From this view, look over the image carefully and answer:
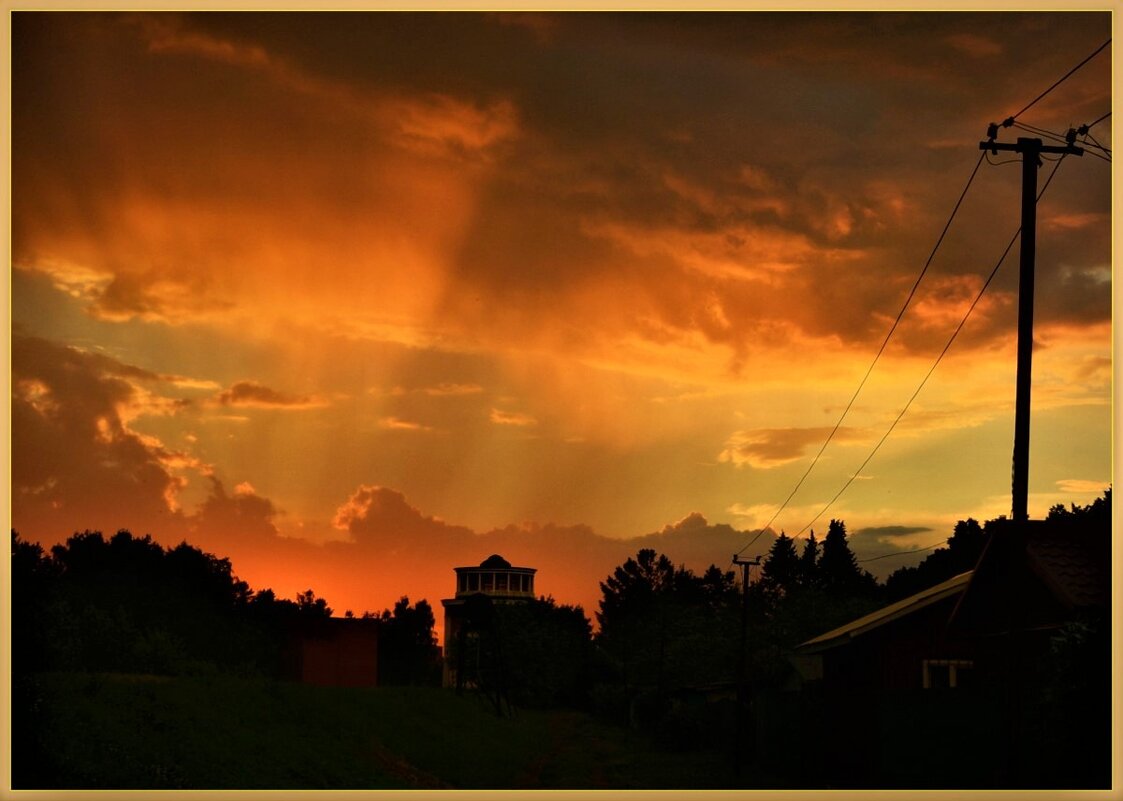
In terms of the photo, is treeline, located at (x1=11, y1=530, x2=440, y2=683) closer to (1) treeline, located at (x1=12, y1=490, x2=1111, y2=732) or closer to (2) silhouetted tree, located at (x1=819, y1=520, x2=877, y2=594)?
(1) treeline, located at (x1=12, y1=490, x2=1111, y2=732)

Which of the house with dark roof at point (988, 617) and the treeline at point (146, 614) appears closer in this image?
the house with dark roof at point (988, 617)

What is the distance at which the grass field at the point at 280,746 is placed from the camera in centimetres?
2103

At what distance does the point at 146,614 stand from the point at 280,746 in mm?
23021

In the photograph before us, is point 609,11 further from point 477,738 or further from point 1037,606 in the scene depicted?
point 477,738

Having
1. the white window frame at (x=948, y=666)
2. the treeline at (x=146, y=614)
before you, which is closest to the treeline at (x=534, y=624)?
the treeline at (x=146, y=614)

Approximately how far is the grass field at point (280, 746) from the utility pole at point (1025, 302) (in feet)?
45.9

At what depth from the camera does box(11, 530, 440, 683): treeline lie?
32469 mm

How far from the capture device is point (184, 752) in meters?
23.7

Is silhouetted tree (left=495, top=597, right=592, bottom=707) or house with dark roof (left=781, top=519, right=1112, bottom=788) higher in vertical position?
house with dark roof (left=781, top=519, right=1112, bottom=788)

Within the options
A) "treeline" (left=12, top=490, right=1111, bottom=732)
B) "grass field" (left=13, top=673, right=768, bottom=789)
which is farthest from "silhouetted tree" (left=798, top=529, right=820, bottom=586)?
"grass field" (left=13, top=673, right=768, bottom=789)

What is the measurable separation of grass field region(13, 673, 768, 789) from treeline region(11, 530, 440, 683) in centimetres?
273

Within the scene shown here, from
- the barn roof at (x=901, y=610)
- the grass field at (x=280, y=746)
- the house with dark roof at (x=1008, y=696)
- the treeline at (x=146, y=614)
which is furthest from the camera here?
the treeline at (x=146, y=614)

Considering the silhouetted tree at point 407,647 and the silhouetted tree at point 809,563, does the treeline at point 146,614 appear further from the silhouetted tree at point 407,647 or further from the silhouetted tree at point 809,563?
the silhouetted tree at point 809,563

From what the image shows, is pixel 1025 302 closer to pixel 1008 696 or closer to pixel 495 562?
pixel 1008 696
